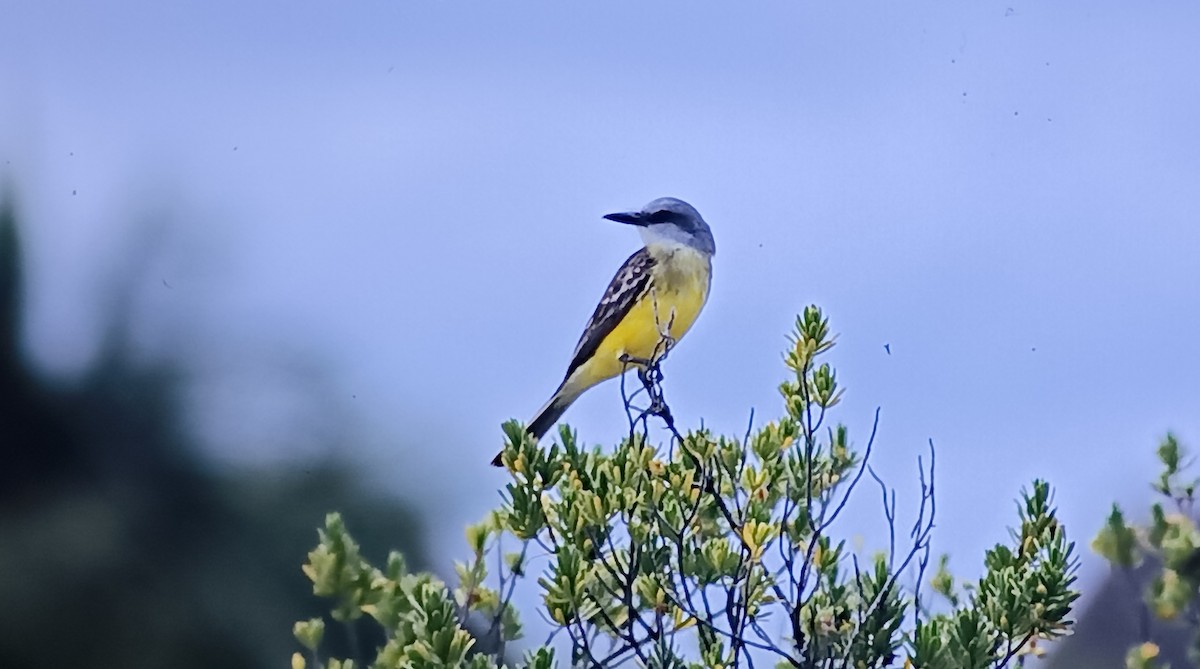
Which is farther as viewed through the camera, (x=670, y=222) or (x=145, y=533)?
(x=145, y=533)

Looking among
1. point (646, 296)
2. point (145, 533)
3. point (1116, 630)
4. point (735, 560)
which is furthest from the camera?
point (145, 533)

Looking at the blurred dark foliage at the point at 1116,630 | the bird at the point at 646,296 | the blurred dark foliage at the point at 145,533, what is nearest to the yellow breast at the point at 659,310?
the bird at the point at 646,296

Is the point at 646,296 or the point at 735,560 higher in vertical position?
the point at 646,296

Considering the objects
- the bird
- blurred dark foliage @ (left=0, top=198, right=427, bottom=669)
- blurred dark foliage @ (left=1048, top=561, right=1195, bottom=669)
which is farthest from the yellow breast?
blurred dark foliage @ (left=1048, top=561, right=1195, bottom=669)

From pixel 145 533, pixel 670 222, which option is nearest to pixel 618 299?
pixel 670 222

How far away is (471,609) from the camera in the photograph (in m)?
1.79

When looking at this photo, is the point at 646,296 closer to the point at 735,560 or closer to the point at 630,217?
the point at 630,217

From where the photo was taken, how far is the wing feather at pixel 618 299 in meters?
2.34

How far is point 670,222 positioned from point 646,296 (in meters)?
0.13

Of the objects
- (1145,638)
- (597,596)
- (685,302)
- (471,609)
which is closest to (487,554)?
(471,609)

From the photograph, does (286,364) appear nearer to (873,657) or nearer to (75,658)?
(75,658)

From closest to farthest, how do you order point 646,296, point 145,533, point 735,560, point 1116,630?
point 735,560 → point 1116,630 → point 646,296 → point 145,533

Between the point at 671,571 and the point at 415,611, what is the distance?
0.27 metres

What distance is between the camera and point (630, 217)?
7.61 feet
